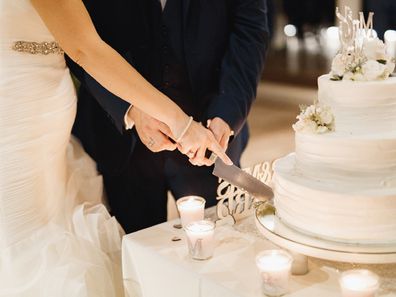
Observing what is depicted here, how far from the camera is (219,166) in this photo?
86.7 inches

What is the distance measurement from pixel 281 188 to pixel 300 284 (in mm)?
296

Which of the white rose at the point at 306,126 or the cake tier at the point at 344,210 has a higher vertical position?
the white rose at the point at 306,126

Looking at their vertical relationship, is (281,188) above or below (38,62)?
below

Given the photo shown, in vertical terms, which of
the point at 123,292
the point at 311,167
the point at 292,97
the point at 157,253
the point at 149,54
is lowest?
the point at 292,97

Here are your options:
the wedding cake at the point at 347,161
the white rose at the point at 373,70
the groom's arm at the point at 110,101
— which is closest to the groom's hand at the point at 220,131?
the groom's arm at the point at 110,101

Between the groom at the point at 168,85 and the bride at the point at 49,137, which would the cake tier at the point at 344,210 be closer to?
the bride at the point at 49,137

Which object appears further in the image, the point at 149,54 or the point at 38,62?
the point at 149,54

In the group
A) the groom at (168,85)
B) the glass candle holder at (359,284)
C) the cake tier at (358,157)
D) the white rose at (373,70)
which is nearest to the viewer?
the glass candle holder at (359,284)

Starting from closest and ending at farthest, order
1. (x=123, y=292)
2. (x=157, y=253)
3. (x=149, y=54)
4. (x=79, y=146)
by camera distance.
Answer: (x=157, y=253) < (x=123, y=292) < (x=149, y=54) < (x=79, y=146)

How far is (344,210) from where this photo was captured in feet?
5.79

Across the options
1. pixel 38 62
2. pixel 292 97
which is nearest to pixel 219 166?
pixel 38 62

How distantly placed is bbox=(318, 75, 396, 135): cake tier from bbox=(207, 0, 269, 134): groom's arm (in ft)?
2.46

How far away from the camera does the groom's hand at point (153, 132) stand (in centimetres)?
229

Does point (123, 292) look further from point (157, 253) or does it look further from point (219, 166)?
point (219, 166)
